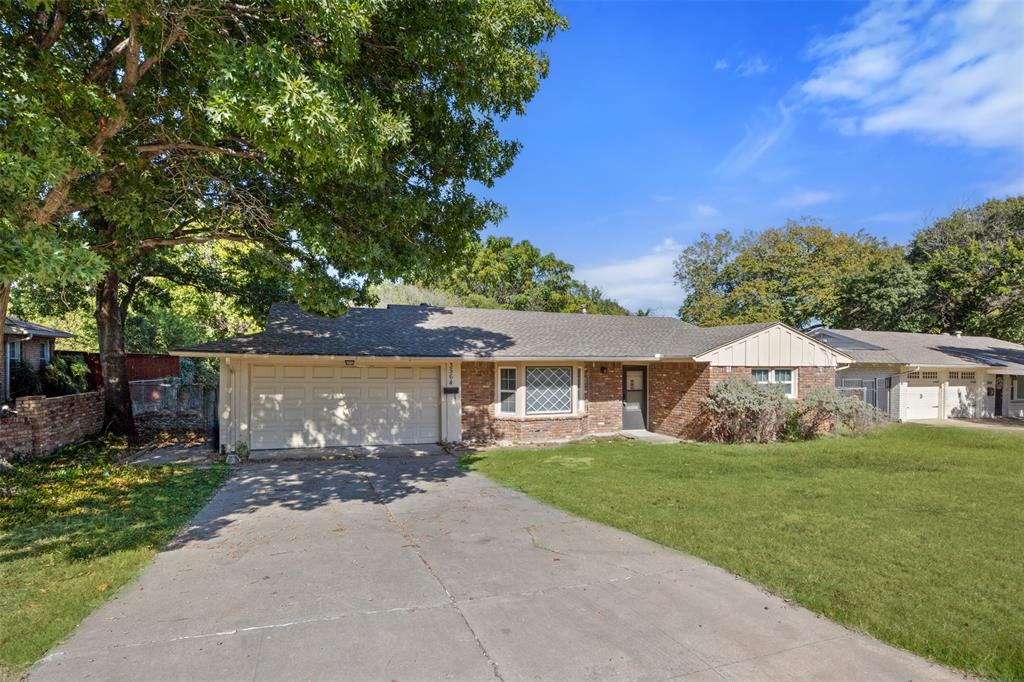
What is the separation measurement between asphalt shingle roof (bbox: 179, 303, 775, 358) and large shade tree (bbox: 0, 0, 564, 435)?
3.15 metres

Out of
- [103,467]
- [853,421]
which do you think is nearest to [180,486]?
[103,467]

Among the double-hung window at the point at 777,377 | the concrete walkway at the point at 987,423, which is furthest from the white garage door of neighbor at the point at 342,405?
the concrete walkway at the point at 987,423

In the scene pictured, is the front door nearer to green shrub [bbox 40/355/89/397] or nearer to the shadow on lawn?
the shadow on lawn

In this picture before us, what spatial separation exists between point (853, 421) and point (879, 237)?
88.8 feet

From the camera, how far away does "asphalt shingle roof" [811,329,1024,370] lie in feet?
64.5

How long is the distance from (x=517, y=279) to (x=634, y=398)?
821 inches

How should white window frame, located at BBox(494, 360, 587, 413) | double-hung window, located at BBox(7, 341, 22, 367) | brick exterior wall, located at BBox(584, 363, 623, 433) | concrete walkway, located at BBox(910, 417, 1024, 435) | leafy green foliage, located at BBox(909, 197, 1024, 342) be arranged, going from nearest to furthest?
1. white window frame, located at BBox(494, 360, 587, 413)
2. brick exterior wall, located at BBox(584, 363, 623, 433)
3. double-hung window, located at BBox(7, 341, 22, 367)
4. concrete walkway, located at BBox(910, 417, 1024, 435)
5. leafy green foliage, located at BBox(909, 197, 1024, 342)

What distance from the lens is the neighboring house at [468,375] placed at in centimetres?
1230

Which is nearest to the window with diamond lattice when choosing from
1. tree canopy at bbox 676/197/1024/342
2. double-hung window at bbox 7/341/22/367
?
double-hung window at bbox 7/341/22/367

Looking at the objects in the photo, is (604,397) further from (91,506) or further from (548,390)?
(91,506)

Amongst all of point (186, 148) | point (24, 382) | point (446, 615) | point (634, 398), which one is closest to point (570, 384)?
point (634, 398)

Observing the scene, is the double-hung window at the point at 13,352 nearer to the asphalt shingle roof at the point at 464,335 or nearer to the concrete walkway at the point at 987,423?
the asphalt shingle roof at the point at 464,335

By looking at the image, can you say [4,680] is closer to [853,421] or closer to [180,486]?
[180,486]

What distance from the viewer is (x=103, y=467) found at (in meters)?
10.1
